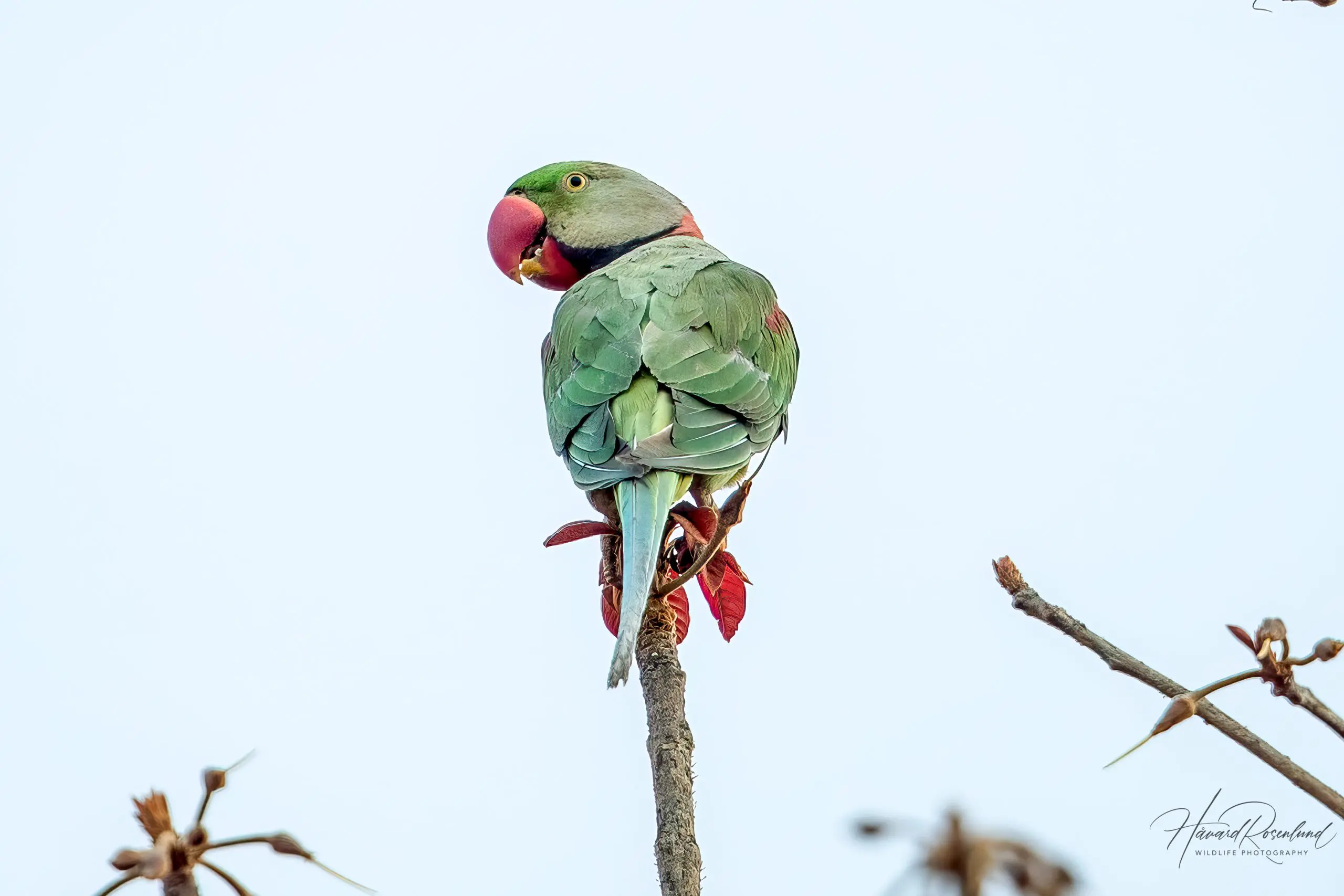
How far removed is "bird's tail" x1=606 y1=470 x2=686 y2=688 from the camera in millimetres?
2592

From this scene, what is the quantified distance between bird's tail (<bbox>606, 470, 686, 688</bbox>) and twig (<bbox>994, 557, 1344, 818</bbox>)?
109 centimetres

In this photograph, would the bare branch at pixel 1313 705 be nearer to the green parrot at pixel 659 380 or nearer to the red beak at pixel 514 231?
the green parrot at pixel 659 380

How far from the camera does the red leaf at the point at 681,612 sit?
126 inches

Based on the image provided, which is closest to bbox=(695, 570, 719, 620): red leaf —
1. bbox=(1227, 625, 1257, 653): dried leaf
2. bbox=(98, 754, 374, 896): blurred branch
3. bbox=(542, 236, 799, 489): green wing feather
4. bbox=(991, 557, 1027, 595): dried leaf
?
bbox=(542, 236, 799, 489): green wing feather

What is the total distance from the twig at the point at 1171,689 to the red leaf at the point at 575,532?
1.81 m

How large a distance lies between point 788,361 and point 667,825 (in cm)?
233

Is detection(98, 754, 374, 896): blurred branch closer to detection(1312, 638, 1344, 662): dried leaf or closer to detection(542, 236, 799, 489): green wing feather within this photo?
detection(1312, 638, 1344, 662): dried leaf

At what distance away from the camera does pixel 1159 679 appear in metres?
1.36

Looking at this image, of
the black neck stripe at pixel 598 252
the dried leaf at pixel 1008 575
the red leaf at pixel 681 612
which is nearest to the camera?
the dried leaf at pixel 1008 575

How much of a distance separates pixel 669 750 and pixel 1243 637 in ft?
4.24

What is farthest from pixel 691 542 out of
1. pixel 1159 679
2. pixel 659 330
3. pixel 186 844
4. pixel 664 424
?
pixel 186 844

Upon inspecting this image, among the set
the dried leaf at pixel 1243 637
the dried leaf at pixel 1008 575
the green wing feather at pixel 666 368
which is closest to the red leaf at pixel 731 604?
the green wing feather at pixel 666 368

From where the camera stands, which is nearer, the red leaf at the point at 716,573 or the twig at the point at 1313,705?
the twig at the point at 1313,705

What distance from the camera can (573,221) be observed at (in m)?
5.19
